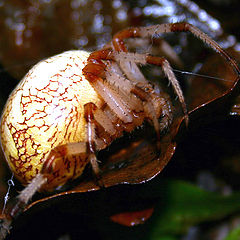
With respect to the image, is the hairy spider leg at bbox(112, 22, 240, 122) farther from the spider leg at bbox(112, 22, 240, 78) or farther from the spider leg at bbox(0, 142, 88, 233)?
the spider leg at bbox(0, 142, 88, 233)

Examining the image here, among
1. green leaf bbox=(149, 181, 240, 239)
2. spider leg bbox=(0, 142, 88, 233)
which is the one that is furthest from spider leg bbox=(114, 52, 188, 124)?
green leaf bbox=(149, 181, 240, 239)

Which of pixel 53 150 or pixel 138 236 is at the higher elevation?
pixel 53 150

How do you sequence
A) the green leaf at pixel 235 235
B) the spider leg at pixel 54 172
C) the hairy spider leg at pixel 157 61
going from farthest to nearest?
the green leaf at pixel 235 235, the hairy spider leg at pixel 157 61, the spider leg at pixel 54 172

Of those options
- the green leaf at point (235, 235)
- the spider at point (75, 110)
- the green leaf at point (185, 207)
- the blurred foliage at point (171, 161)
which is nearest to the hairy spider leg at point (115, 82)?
the spider at point (75, 110)

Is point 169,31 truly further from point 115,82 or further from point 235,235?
point 235,235

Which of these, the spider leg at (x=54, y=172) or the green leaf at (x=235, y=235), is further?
the green leaf at (x=235, y=235)

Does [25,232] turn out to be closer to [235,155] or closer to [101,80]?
[101,80]

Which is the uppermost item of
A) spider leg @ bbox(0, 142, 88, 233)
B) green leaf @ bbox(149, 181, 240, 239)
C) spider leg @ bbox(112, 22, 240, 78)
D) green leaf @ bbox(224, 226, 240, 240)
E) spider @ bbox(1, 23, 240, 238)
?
spider leg @ bbox(112, 22, 240, 78)

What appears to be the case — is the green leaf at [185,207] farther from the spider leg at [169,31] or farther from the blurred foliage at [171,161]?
the spider leg at [169,31]

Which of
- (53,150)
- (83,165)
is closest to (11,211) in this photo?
Answer: (53,150)
